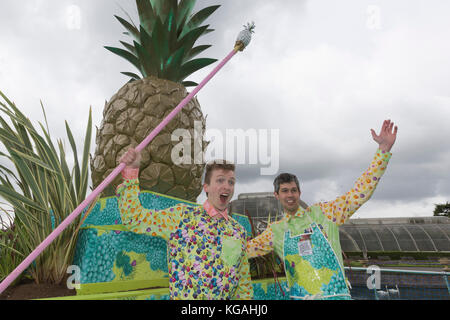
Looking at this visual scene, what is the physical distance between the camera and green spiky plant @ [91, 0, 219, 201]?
3.91 meters

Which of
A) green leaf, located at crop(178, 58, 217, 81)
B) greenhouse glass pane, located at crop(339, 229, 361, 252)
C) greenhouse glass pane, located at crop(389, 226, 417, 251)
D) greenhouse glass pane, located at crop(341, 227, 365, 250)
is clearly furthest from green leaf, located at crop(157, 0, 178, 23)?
greenhouse glass pane, located at crop(389, 226, 417, 251)

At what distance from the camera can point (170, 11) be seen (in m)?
4.45

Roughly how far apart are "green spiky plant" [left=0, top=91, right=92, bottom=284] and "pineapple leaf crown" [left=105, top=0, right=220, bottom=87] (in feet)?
7.94

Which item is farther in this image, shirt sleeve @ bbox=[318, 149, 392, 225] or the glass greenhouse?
the glass greenhouse

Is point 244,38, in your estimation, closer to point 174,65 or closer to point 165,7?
point 174,65

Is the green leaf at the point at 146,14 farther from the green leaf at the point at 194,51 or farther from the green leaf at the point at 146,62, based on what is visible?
the green leaf at the point at 194,51

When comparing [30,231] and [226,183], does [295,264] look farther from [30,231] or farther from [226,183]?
[30,231]

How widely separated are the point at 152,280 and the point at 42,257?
1.04m

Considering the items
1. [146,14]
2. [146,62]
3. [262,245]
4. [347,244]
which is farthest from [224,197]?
[347,244]

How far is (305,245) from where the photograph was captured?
2.25 metres

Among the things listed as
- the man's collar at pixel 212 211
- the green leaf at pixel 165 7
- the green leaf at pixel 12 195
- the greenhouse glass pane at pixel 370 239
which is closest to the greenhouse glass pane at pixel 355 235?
the greenhouse glass pane at pixel 370 239

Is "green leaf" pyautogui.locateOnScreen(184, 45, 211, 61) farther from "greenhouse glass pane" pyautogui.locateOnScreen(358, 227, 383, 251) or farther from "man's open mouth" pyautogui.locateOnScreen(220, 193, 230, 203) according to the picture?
"greenhouse glass pane" pyautogui.locateOnScreen(358, 227, 383, 251)
